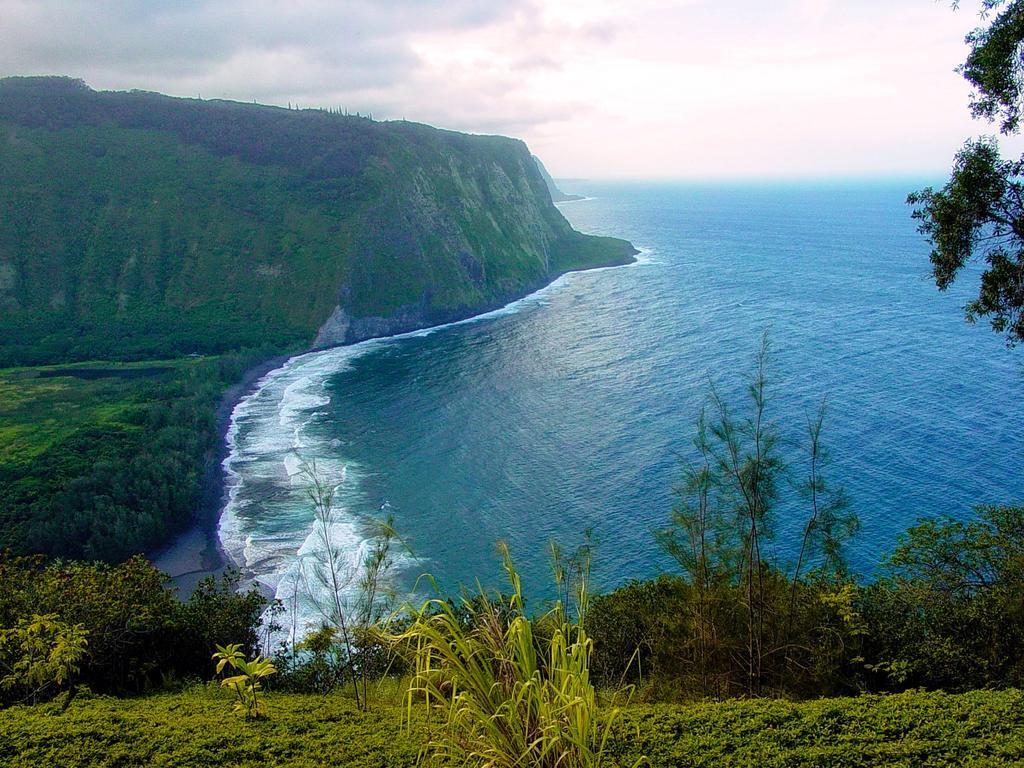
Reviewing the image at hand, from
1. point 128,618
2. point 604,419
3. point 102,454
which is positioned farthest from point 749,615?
point 102,454

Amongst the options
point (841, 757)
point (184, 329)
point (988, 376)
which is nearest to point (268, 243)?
point (184, 329)

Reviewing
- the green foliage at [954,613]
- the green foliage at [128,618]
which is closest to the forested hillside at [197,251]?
the green foliage at [128,618]

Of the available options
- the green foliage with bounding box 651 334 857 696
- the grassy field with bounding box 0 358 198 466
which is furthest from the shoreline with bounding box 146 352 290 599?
the green foliage with bounding box 651 334 857 696

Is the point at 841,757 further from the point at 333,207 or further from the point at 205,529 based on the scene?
the point at 333,207

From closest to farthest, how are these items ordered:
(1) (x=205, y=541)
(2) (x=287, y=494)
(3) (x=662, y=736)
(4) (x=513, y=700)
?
(4) (x=513, y=700) → (3) (x=662, y=736) → (1) (x=205, y=541) → (2) (x=287, y=494)

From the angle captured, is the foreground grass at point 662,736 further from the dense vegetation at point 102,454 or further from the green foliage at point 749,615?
the dense vegetation at point 102,454

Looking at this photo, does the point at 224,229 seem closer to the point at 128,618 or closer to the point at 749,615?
the point at 128,618
